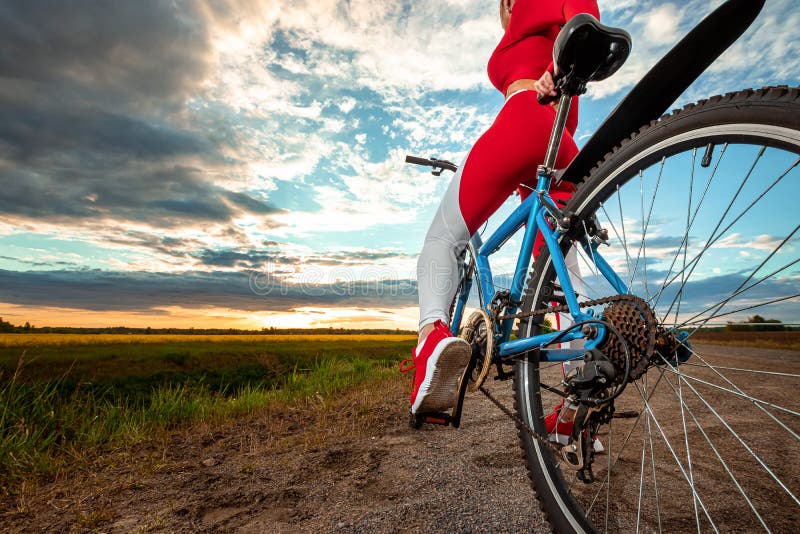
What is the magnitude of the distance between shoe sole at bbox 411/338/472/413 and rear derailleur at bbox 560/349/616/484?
50 centimetres

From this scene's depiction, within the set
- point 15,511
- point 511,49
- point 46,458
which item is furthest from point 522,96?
point 46,458

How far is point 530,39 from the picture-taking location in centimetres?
206

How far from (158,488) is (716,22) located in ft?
9.79

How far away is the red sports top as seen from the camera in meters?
1.99

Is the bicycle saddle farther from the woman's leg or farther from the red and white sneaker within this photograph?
the red and white sneaker

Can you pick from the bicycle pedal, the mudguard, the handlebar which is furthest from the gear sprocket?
the handlebar

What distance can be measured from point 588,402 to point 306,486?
1394mm

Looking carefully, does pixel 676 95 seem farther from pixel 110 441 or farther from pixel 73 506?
pixel 110 441

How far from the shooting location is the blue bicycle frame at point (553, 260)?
1.58 m

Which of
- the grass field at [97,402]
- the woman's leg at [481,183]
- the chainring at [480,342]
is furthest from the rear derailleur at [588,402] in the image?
the grass field at [97,402]

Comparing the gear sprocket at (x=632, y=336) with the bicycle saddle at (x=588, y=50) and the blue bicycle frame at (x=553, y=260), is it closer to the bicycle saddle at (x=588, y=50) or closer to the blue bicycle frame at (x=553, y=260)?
the blue bicycle frame at (x=553, y=260)

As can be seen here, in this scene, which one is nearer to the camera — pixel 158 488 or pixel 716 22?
pixel 716 22

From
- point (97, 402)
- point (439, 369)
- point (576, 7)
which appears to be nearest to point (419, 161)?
point (576, 7)

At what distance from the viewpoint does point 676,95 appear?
1.43 meters
